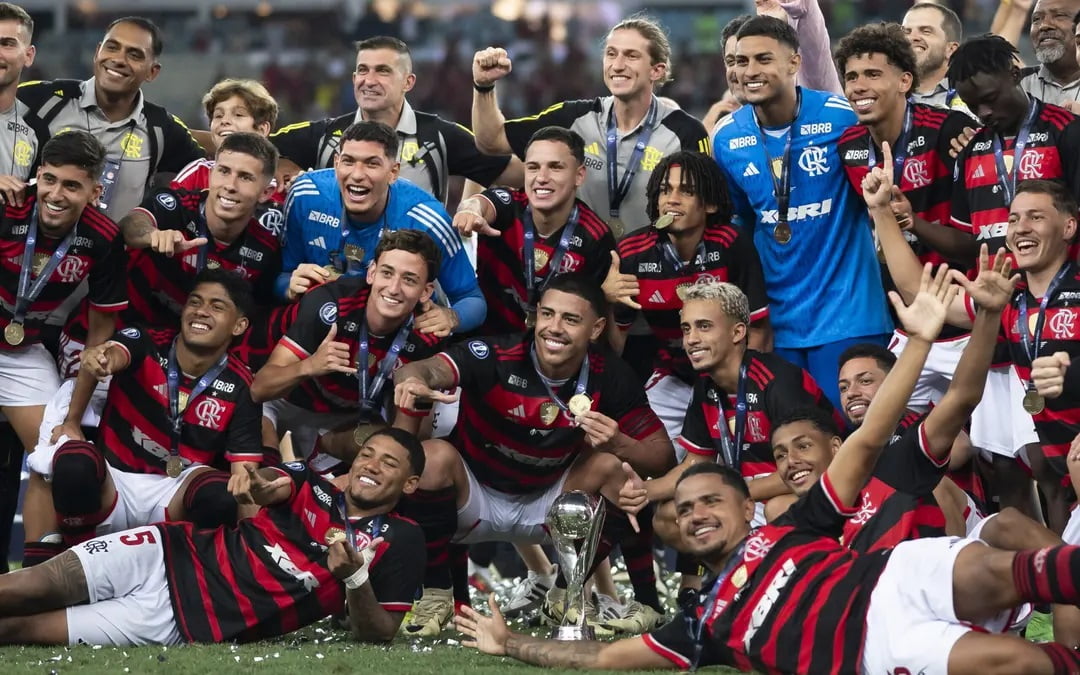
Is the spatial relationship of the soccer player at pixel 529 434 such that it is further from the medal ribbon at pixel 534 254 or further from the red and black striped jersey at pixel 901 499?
the red and black striped jersey at pixel 901 499

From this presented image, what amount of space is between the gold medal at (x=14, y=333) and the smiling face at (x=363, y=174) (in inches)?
57.8

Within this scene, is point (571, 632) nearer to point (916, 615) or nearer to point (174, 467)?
point (916, 615)

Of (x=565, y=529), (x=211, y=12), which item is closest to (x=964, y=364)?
(x=565, y=529)

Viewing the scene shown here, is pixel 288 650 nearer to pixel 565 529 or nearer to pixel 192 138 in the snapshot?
pixel 565 529

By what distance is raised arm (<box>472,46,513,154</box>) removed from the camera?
6.89 meters

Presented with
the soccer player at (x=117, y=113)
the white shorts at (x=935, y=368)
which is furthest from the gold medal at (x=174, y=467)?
the white shorts at (x=935, y=368)

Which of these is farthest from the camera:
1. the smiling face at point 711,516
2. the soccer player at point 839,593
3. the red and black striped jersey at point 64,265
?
the red and black striped jersey at point 64,265

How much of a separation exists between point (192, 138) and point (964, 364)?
13.8 ft

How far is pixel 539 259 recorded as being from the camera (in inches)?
259

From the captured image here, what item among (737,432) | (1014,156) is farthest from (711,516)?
(1014,156)

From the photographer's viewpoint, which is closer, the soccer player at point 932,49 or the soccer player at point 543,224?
the soccer player at point 543,224

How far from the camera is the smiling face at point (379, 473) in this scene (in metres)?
5.67

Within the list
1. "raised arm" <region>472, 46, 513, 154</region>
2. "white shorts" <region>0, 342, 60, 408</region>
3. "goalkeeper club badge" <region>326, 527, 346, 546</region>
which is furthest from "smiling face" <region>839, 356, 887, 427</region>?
"white shorts" <region>0, 342, 60, 408</region>

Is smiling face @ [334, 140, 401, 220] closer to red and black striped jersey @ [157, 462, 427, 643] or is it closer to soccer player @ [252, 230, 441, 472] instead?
soccer player @ [252, 230, 441, 472]
